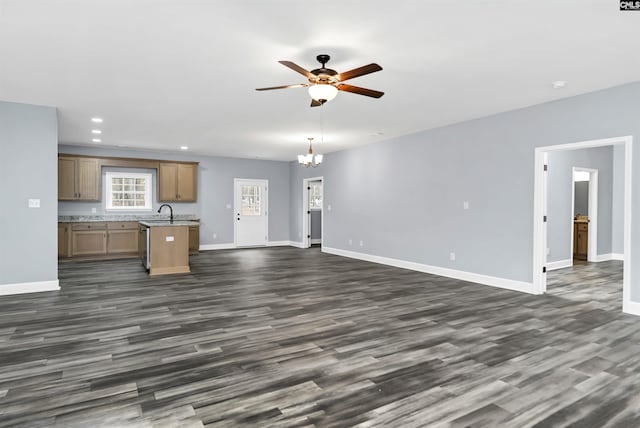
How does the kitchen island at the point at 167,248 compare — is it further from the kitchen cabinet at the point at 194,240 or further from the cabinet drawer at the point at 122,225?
the kitchen cabinet at the point at 194,240

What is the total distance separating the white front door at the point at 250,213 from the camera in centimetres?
1078

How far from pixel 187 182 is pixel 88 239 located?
265 cm

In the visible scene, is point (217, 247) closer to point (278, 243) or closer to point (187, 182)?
point (278, 243)

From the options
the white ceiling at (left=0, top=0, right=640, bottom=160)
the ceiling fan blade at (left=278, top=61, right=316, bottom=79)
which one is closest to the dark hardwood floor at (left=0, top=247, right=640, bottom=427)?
the ceiling fan blade at (left=278, top=61, right=316, bottom=79)

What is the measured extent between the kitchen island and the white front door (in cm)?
383

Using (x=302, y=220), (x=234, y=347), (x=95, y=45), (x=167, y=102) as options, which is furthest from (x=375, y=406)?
(x=302, y=220)

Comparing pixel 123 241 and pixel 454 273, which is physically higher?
pixel 123 241

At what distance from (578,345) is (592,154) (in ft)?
19.9

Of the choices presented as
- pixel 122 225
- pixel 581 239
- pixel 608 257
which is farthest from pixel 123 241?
pixel 608 257

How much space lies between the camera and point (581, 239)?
812cm

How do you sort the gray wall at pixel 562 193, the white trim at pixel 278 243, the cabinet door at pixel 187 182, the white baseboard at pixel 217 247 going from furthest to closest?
1. the white trim at pixel 278 243
2. the white baseboard at pixel 217 247
3. the cabinet door at pixel 187 182
4. the gray wall at pixel 562 193

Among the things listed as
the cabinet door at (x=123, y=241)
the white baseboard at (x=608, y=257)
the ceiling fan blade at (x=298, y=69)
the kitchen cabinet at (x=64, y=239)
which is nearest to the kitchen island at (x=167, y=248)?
the cabinet door at (x=123, y=241)

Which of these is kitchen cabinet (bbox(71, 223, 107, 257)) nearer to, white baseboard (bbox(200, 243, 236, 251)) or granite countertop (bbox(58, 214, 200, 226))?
granite countertop (bbox(58, 214, 200, 226))

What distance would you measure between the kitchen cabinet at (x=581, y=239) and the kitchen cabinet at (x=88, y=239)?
10.7 meters
